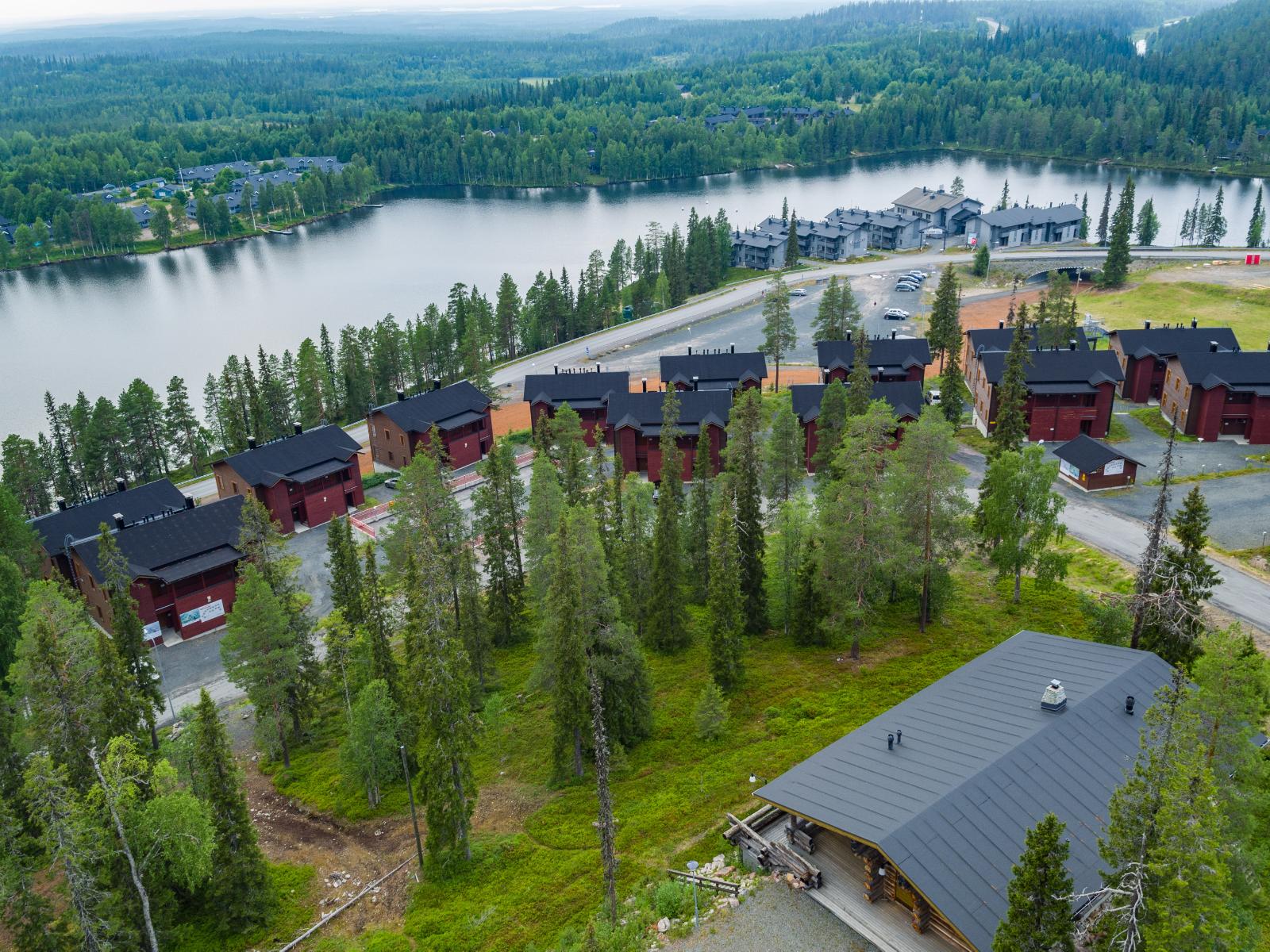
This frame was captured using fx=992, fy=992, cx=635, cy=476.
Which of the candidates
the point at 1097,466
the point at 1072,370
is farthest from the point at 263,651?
the point at 1072,370

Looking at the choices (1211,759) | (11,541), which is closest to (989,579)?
(1211,759)

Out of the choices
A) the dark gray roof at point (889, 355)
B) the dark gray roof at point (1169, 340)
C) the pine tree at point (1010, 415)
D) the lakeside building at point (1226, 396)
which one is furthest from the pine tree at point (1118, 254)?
the pine tree at point (1010, 415)

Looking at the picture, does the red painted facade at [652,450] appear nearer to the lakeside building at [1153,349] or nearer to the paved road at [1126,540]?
the paved road at [1126,540]

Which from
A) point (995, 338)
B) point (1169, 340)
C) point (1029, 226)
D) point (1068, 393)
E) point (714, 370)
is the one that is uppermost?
point (1169, 340)

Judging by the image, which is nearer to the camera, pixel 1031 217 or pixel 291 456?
pixel 291 456

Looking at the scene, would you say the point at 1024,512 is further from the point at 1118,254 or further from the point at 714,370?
the point at 1118,254

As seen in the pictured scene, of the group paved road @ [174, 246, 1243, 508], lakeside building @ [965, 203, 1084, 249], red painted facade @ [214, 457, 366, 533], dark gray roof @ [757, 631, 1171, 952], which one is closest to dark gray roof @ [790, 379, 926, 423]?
paved road @ [174, 246, 1243, 508]

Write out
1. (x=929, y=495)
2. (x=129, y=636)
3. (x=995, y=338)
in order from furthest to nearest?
1. (x=995, y=338)
2. (x=929, y=495)
3. (x=129, y=636)
